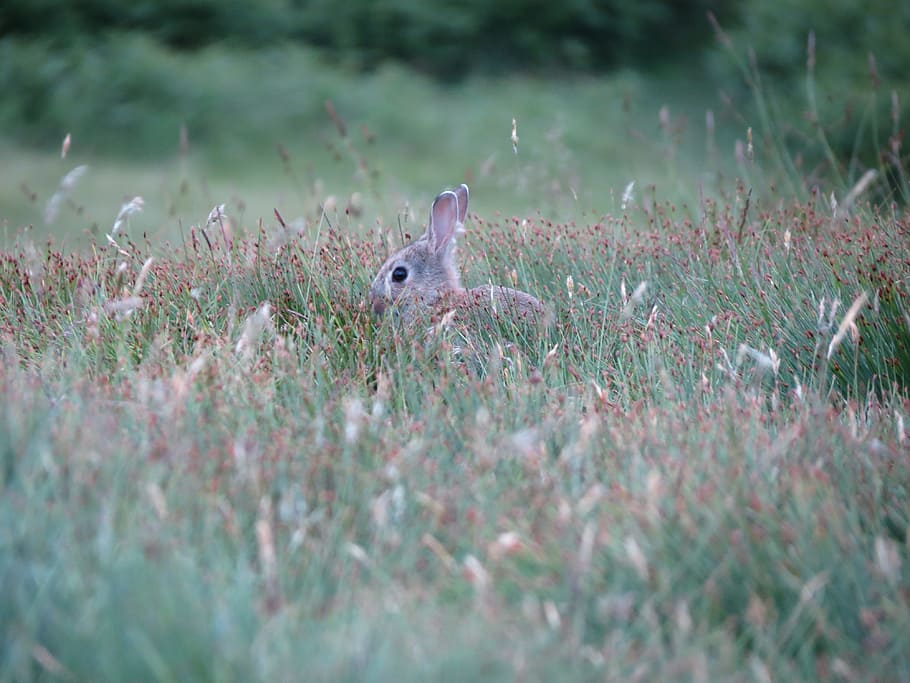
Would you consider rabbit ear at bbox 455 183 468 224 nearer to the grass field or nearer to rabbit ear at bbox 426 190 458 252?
rabbit ear at bbox 426 190 458 252

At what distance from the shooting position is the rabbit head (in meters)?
4.74

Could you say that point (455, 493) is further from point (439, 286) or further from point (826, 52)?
point (826, 52)

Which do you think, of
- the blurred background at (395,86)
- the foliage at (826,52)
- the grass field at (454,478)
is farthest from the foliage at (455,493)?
the foliage at (826,52)

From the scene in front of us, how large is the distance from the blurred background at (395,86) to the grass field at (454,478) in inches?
308

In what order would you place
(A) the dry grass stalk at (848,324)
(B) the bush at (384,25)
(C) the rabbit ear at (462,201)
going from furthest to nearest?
1. (B) the bush at (384,25)
2. (C) the rabbit ear at (462,201)
3. (A) the dry grass stalk at (848,324)

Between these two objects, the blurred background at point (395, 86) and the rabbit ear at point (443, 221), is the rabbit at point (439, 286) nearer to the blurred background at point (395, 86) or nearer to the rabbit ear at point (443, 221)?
the rabbit ear at point (443, 221)

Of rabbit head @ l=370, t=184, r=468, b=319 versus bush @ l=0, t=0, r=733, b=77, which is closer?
rabbit head @ l=370, t=184, r=468, b=319

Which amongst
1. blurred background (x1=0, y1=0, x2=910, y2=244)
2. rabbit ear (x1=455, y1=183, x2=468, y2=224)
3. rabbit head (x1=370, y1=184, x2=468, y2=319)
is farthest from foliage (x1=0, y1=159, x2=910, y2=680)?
blurred background (x1=0, y1=0, x2=910, y2=244)

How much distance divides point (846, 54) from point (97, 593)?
15.2 metres

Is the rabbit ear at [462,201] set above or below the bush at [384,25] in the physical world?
above

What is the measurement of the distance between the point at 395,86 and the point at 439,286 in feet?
43.7

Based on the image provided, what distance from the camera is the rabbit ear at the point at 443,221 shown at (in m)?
5.49

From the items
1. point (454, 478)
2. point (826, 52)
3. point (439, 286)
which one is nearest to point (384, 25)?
point (826, 52)

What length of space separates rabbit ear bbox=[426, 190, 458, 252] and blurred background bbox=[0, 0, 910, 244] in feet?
22.2
